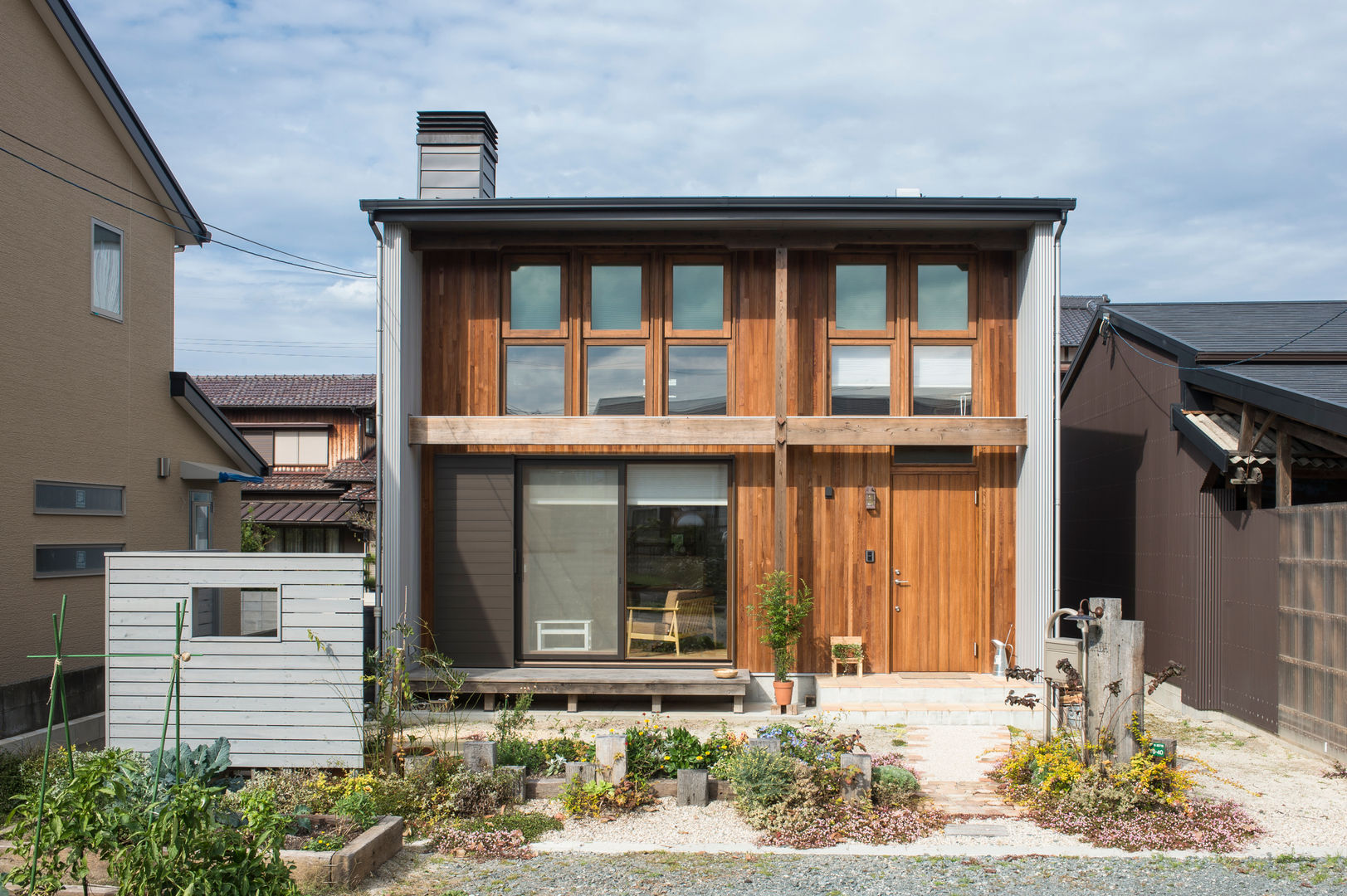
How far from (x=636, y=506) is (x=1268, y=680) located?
6.29 metres

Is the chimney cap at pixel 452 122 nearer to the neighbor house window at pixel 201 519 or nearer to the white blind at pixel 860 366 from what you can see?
the white blind at pixel 860 366

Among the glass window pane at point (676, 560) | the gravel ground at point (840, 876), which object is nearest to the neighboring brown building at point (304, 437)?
the glass window pane at point (676, 560)

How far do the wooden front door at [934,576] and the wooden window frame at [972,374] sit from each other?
73 cm

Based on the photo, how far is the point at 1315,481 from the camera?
10.5 meters

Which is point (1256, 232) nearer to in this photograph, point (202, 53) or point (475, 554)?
point (475, 554)

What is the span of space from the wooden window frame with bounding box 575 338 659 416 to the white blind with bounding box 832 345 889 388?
6.61ft

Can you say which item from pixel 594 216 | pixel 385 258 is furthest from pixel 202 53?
pixel 594 216

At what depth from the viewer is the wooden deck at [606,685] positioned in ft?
32.7

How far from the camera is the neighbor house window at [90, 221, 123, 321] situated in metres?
10.5

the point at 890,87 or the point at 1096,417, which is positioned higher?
the point at 890,87

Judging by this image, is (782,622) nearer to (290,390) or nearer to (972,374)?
(972,374)

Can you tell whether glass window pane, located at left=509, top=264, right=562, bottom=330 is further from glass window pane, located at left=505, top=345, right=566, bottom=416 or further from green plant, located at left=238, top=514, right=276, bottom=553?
green plant, located at left=238, top=514, right=276, bottom=553

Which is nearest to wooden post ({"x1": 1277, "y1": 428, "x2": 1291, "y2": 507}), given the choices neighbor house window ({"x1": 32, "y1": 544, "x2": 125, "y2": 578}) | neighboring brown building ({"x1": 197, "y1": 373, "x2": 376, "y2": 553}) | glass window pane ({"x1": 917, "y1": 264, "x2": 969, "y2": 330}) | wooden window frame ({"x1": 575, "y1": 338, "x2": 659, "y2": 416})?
glass window pane ({"x1": 917, "y1": 264, "x2": 969, "y2": 330})

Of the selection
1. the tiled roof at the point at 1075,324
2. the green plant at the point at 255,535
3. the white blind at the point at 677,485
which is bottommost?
the green plant at the point at 255,535
